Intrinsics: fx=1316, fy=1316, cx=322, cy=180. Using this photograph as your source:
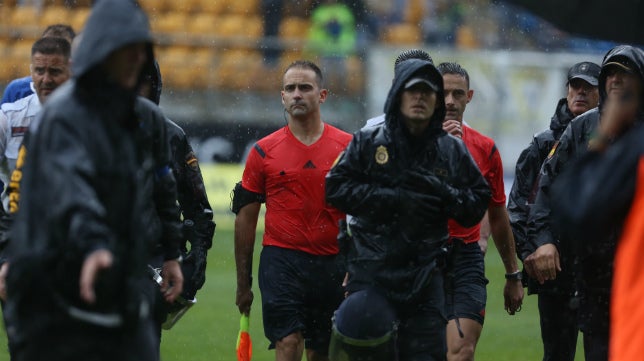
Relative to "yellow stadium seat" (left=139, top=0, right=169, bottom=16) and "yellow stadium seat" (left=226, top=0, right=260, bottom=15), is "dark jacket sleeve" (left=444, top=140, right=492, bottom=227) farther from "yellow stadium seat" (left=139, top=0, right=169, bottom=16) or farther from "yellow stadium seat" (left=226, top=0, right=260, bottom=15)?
"yellow stadium seat" (left=139, top=0, right=169, bottom=16)

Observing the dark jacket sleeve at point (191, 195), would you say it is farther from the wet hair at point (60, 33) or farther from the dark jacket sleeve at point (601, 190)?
the dark jacket sleeve at point (601, 190)

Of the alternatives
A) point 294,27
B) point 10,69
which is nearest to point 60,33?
point 10,69

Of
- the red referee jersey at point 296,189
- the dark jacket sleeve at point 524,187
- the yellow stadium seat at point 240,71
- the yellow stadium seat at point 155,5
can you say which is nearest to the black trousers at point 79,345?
the red referee jersey at point 296,189

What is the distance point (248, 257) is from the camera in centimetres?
840

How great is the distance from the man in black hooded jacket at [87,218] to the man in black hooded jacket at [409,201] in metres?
1.98

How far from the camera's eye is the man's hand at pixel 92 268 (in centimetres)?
421

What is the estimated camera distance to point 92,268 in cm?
422

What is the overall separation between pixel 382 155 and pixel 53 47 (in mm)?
1885

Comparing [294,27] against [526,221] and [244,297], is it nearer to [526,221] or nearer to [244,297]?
[244,297]

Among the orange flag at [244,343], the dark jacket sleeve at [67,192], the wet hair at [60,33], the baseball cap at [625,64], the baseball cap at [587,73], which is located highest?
the wet hair at [60,33]

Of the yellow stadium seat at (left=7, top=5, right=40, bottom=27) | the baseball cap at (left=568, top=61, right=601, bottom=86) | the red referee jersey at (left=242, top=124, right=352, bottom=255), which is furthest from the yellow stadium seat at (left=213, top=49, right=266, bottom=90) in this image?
the red referee jersey at (left=242, top=124, right=352, bottom=255)

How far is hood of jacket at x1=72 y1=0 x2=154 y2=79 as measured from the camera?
4.48 meters

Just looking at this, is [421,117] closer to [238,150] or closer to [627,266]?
[627,266]

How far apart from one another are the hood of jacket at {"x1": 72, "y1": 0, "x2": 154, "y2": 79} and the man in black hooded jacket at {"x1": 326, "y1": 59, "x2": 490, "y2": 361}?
7.18 feet
